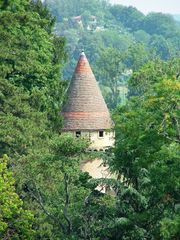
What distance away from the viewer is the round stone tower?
34.0 m

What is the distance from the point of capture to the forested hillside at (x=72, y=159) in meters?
19.5

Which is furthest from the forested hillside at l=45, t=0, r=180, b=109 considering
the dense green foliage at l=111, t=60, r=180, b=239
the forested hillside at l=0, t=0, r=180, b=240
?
the dense green foliage at l=111, t=60, r=180, b=239

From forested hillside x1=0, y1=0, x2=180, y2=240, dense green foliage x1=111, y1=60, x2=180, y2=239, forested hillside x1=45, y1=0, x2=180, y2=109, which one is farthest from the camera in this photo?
forested hillside x1=45, y1=0, x2=180, y2=109

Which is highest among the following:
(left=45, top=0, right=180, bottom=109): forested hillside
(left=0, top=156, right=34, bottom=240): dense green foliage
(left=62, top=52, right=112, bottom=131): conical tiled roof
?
(left=62, top=52, right=112, bottom=131): conical tiled roof

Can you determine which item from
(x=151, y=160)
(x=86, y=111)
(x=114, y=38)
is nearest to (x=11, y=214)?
(x=151, y=160)

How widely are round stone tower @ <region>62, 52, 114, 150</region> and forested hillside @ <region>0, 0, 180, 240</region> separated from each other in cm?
66

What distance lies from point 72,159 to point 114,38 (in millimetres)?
132690

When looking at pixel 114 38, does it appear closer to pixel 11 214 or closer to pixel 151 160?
pixel 11 214

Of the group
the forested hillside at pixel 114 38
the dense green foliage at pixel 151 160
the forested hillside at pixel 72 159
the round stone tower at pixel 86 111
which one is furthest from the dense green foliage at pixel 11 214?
the forested hillside at pixel 114 38

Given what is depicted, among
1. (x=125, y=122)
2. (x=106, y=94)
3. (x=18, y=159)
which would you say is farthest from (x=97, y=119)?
(x=106, y=94)

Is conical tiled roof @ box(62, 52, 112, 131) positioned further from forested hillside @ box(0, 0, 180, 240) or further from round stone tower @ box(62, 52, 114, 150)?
forested hillside @ box(0, 0, 180, 240)

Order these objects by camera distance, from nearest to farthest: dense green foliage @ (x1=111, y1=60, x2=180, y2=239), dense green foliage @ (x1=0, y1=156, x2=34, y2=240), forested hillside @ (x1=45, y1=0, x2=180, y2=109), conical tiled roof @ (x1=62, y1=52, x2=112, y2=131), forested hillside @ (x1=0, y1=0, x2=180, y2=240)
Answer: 1. dense green foliage @ (x1=111, y1=60, x2=180, y2=239)
2. forested hillside @ (x1=0, y1=0, x2=180, y2=240)
3. dense green foliage @ (x1=0, y1=156, x2=34, y2=240)
4. conical tiled roof @ (x1=62, y1=52, x2=112, y2=131)
5. forested hillside @ (x1=45, y1=0, x2=180, y2=109)

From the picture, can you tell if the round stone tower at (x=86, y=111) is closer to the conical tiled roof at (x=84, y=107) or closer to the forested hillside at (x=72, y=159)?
the conical tiled roof at (x=84, y=107)

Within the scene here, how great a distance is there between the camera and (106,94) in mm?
91000
